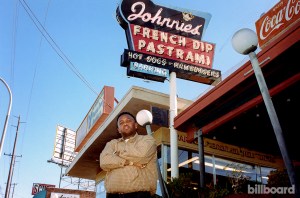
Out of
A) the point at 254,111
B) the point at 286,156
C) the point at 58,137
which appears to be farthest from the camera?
the point at 58,137

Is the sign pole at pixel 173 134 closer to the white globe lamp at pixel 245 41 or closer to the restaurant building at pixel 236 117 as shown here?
the restaurant building at pixel 236 117

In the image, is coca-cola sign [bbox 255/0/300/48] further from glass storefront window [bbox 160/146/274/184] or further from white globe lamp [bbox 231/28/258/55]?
white globe lamp [bbox 231/28/258/55]

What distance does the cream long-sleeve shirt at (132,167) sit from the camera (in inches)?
115

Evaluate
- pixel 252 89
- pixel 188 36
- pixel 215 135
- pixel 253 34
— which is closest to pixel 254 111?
pixel 252 89

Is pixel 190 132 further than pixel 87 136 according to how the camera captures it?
No

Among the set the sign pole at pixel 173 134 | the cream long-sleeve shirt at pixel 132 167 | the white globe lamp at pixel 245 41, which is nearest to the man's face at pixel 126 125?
the cream long-sleeve shirt at pixel 132 167

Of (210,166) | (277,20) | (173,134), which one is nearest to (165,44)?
(173,134)

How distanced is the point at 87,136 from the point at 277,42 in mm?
14314

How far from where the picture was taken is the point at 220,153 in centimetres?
1259

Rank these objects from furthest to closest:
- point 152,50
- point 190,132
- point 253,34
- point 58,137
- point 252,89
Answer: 1. point 58,137
2. point 152,50
3. point 190,132
4. point 252,89
5. point 253,34

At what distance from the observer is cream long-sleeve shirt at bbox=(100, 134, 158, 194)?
292 cm

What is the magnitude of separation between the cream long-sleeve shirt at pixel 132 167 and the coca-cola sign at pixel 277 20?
307 inches

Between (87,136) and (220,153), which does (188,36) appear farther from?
(87,136)

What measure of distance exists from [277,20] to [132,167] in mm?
9055
